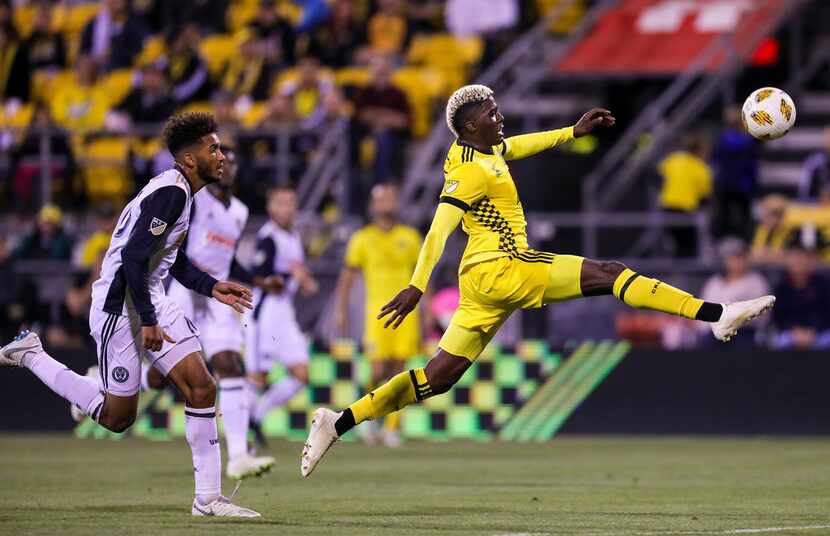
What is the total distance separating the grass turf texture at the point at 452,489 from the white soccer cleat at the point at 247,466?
16 centimetres

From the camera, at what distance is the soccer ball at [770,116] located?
11.4 m

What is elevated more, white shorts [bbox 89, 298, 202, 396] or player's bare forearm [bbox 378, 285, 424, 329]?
player's bare forearm [bbox 378, 285, 424, 329]

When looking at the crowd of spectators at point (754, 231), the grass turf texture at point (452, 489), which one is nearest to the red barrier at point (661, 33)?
the crowd of spectators at point (754, 231)

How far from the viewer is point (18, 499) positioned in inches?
445

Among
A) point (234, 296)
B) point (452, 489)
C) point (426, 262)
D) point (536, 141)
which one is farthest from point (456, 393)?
point (234, 296)

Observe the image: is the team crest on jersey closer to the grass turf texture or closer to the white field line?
the grass turf texture

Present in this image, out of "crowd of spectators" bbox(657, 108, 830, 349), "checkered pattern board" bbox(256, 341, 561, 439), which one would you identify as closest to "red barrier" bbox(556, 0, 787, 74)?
"crowd of spectators" bbox(657, 108, 830, 349)

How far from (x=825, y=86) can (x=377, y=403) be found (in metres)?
14.6

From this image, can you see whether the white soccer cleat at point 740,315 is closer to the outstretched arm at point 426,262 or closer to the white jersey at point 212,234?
the outstretched arm at point 426,262

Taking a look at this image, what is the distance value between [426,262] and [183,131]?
1692 millimetres

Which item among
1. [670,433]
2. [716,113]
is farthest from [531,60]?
[670,433]

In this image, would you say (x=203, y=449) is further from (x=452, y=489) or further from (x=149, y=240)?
(x=452, y=489)

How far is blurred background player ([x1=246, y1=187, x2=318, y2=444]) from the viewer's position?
16.4 meters

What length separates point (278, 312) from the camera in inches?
666
